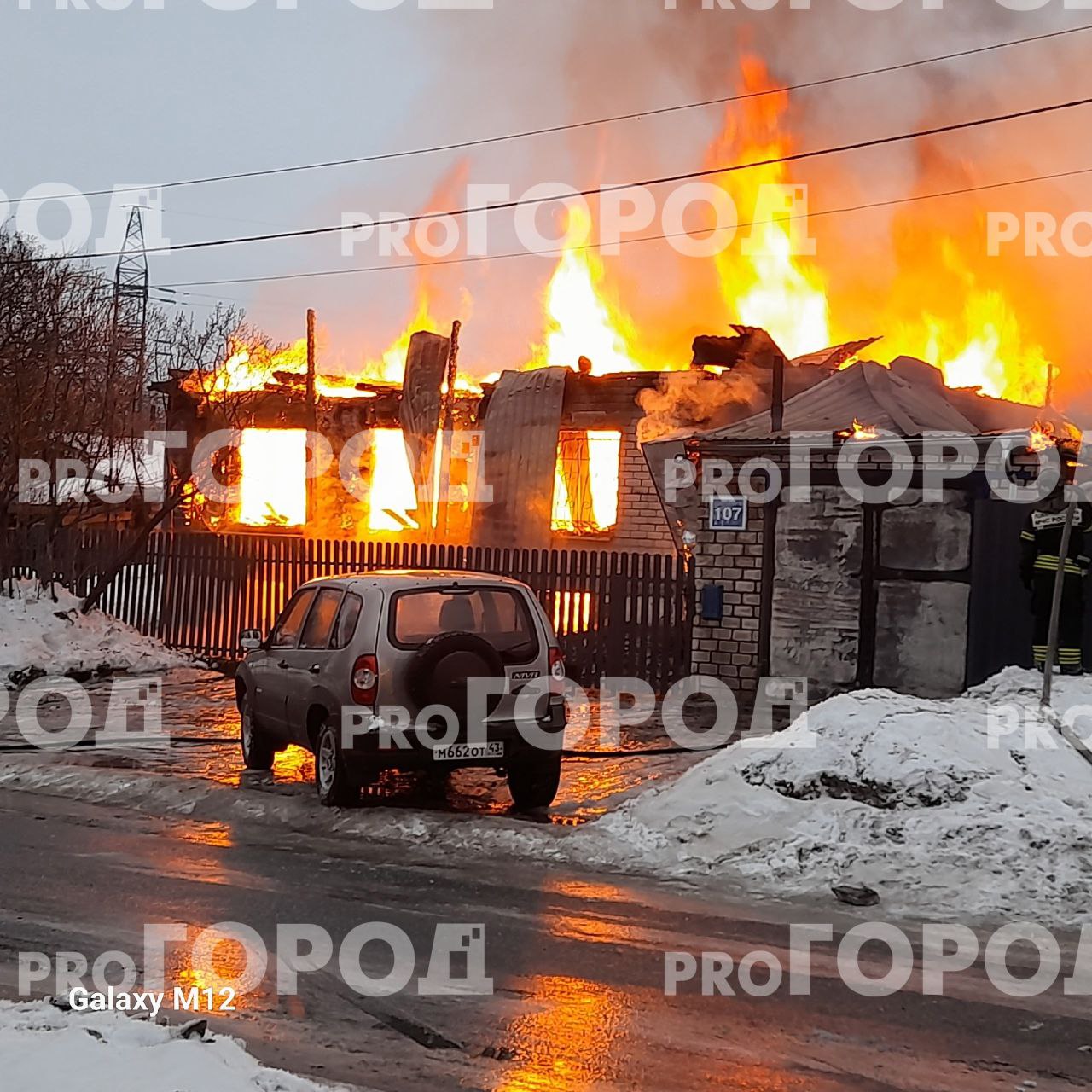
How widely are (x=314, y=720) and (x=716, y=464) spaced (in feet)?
21.1

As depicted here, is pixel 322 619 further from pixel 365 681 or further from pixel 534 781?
pixel 534 781

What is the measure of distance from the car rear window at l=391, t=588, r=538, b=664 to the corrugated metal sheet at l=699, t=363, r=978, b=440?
6453mm

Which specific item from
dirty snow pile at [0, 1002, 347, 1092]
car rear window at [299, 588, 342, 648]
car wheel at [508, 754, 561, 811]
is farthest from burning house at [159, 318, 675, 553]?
dirty snow pile at [0, 1002, 347, 1092]

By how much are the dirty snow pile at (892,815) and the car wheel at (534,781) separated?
66 centimetres

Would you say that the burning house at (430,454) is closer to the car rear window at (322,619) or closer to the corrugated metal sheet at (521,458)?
the corrugated metal sheet at (521,458)

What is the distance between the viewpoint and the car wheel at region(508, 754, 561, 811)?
9000mm

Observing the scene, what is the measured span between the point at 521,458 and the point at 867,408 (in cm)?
815

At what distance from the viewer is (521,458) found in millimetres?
22953

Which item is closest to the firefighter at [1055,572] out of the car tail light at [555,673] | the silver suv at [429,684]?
the car tail light at [555,673]

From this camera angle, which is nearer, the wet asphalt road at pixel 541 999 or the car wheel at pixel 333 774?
the wet asphalt road at pixel 541 999

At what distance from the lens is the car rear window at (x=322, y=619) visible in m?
9.30

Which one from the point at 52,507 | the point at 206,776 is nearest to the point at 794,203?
the point at 52,507

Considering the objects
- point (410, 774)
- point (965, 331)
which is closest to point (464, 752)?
point (410, 774)

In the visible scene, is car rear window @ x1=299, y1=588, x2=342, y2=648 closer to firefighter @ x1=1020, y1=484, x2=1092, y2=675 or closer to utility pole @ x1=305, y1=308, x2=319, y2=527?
firefighter @ x1=1020, y1=484, x2=1092, y2=675
